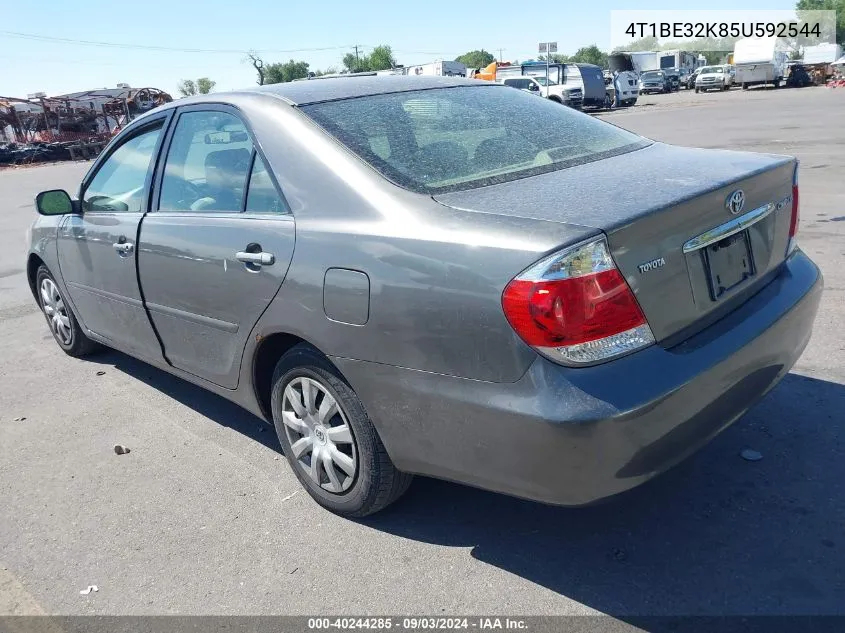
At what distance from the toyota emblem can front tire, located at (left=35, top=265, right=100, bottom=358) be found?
4305 mm

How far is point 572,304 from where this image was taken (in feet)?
7.23

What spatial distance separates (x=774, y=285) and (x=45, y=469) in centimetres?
357

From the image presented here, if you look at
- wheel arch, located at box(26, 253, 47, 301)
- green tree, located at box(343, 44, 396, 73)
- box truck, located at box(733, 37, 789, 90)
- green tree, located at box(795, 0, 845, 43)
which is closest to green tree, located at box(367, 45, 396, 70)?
green tree, located at box(343, 44, 396, 73)

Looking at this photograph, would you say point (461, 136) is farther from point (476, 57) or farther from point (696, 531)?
point (476, 57)

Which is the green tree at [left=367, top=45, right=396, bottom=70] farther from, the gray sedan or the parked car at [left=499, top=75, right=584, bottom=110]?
the gray sedan

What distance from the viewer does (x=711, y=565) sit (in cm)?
262

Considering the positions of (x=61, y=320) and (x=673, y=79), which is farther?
(x=673, y=79)

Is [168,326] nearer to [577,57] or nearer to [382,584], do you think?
[382,584]

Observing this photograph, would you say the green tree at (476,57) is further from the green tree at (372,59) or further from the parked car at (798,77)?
the parked car at (798,77)

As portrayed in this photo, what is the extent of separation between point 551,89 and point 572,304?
3339cm

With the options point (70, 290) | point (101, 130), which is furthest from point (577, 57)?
point (70, 290)

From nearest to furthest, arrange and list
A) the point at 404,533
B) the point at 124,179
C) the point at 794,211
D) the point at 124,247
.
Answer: the point at 404,533
the point at 794,211
the point at 124,247
the point at 124,179

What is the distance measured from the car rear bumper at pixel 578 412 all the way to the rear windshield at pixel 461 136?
0.79 meters

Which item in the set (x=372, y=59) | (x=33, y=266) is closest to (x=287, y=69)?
(x=372, y=59)
